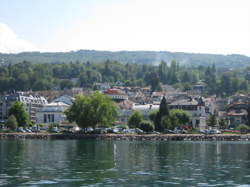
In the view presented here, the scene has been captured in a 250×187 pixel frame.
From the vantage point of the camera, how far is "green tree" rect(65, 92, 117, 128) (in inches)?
4375

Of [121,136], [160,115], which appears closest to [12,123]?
[121,136]

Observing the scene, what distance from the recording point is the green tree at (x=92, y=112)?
111 metres

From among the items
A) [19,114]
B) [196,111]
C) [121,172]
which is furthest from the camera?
[196,111]

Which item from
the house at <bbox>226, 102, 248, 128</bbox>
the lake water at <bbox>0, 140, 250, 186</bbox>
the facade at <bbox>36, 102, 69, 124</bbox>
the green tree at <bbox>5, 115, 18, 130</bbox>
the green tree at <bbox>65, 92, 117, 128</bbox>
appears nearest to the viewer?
the lake water at <bbox>0, 140, 250, 186</bbox>

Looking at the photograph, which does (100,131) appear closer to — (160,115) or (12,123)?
(160,115)

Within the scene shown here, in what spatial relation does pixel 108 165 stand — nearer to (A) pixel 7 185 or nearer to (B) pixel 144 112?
(A) pixel 7 185

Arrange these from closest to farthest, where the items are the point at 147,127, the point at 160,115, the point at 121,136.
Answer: the point at 121,136
the point at 147,127
the point at 160,115

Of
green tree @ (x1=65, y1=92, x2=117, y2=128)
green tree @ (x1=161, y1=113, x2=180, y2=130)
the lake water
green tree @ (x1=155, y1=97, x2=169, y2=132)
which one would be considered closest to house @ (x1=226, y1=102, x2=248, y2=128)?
green tree @ (x1=161, y1=113, x2=180, y2=130)

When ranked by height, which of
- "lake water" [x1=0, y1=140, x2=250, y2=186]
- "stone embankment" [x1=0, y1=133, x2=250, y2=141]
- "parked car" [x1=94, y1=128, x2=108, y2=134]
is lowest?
"stone embankment" [x1=0, y1=133, x2=250, y2=141]

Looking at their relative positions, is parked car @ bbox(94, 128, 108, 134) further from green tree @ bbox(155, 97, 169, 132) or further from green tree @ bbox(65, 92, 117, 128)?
green tree @ bbox(155, 97, 169, 132)

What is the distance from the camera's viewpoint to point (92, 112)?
111 meters

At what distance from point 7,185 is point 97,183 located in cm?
532

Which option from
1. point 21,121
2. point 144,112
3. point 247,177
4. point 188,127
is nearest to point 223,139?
point 188,127

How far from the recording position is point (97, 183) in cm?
3431
